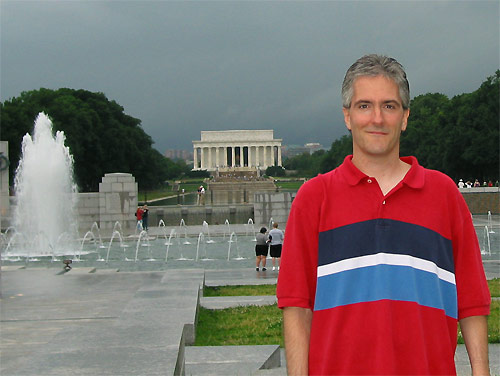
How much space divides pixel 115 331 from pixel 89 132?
46.5 meters

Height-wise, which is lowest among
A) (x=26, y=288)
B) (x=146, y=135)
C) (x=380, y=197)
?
(x=26, y=288)

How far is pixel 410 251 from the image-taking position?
227 cm

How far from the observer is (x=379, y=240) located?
7.39 ft

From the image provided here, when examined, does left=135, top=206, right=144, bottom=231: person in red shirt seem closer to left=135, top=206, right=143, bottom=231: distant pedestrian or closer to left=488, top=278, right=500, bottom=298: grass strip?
left=135, top=206, right=143, bottom=231: distant pedestrian

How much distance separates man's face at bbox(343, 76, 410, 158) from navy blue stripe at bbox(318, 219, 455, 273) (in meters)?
0.27

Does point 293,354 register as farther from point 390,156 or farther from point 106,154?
point 106,154

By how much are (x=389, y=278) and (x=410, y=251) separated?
121 mm

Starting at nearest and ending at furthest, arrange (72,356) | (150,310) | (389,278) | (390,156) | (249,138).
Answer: (389,278), (390,156), (72,356), (150,310), (249,138)

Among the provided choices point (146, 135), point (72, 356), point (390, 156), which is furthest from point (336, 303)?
point (146, 135)

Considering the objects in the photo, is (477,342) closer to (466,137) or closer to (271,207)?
(271,207)

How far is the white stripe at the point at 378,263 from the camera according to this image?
2254mm

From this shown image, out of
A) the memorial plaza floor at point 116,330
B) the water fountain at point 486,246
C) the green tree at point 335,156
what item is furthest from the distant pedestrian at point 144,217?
the green tree at point 335,156

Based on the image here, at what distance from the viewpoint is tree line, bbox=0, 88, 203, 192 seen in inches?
1688

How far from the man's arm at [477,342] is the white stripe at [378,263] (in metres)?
0.23
